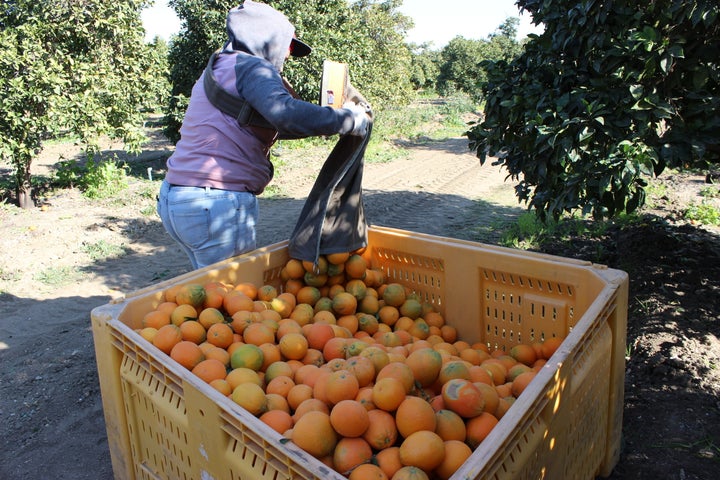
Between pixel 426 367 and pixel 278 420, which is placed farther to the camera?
pixel 426 367

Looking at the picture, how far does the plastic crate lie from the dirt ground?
70 cm

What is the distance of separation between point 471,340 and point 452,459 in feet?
4.85

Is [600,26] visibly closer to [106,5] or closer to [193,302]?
[193,302]

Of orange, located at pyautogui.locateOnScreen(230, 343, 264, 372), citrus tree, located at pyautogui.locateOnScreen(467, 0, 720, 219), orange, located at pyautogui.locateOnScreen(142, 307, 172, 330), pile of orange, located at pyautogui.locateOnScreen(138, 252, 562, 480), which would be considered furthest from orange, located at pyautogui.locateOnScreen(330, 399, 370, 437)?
citrus tree, located at pyautogui.locateOnScreen(467, 0, 720, 219)

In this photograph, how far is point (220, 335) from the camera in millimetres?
2312

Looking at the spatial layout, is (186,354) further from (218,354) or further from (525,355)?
(525,355)

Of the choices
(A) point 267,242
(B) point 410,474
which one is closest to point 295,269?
(B) point 410,474

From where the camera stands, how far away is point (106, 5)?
8.70 m

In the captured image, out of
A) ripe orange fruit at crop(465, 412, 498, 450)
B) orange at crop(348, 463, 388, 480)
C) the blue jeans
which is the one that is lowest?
ripe orange fruit at crop(465, 412, 498, 450)

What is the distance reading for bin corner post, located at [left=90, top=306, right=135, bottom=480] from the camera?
2146 mm

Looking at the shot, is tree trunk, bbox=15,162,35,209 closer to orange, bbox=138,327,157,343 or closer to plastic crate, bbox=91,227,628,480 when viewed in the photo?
plastic crate, bbox=91,227,628,480

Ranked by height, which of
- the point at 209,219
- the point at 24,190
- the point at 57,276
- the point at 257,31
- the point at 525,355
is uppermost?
the point at 257,31

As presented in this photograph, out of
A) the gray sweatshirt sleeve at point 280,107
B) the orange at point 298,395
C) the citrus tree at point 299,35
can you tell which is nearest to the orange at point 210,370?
the orange at point 298,395

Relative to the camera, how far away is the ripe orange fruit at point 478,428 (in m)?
1.69
